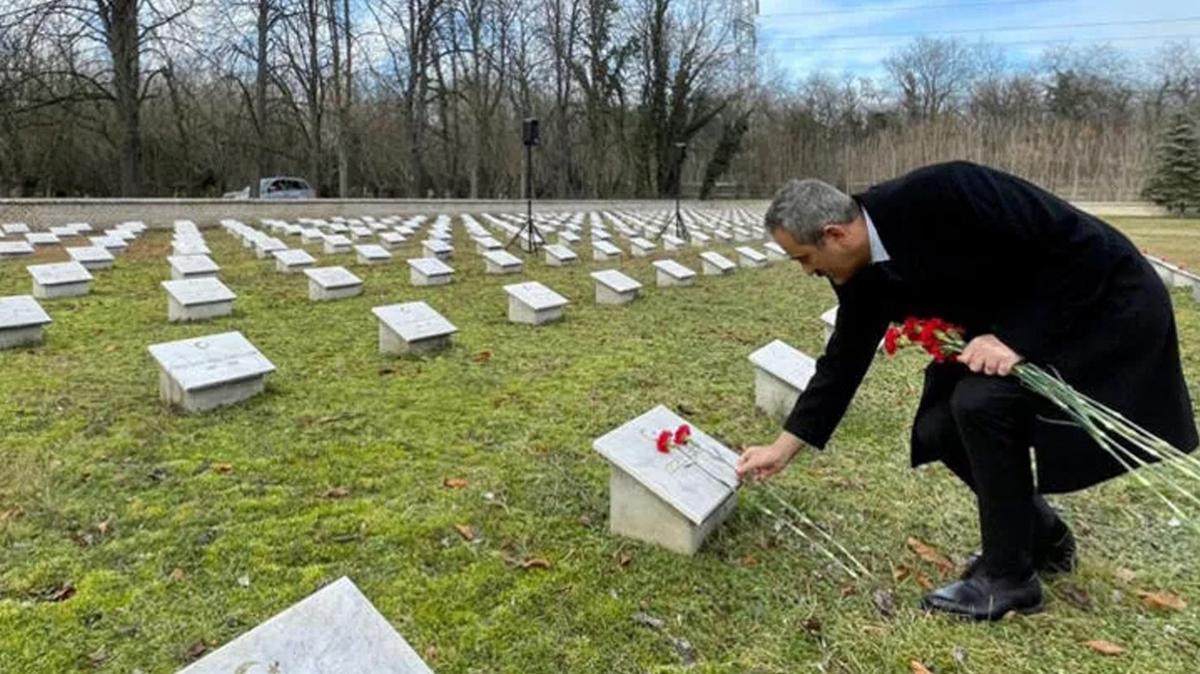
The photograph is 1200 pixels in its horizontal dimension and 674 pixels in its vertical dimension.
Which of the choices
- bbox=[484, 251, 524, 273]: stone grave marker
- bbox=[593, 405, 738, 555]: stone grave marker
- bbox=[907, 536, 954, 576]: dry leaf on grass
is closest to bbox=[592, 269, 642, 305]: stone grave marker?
bbox=[484, 251, 524, 273]: stone grave marker

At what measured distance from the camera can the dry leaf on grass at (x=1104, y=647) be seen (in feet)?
7.18

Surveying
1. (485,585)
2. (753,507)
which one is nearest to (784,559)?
(753,507)

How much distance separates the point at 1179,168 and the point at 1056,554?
33403 mm

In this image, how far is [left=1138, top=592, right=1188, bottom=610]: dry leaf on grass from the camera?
8.00 ft

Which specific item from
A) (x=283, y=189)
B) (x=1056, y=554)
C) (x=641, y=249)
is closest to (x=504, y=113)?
(x=283, y=189)

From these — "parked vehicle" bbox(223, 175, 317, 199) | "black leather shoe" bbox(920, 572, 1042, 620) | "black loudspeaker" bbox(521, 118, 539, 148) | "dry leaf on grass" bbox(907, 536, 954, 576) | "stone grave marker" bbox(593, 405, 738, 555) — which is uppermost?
"black loudspeaker" bbox(521, 118, 539, 148)

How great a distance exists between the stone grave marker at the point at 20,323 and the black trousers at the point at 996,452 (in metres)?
6.15

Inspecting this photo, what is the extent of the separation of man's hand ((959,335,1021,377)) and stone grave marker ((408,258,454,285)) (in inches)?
317

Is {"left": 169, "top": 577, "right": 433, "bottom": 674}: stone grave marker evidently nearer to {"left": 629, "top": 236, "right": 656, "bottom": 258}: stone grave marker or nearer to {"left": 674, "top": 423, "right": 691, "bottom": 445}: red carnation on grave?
{"left": 674, "top": 423, "right": 691, "bottom": 445}: red carnation on grave

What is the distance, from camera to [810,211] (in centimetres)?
194

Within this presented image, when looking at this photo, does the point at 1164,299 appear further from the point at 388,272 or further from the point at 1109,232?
the point at 388,272

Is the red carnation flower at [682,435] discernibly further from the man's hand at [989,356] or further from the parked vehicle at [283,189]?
the parked vehicle at [283,189]

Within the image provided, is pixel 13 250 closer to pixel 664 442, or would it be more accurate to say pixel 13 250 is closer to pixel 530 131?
pixel 530 131

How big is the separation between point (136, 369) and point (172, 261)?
4.32 metres
